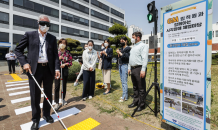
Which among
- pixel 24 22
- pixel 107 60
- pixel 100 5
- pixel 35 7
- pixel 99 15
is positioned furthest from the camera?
pixel 99 15

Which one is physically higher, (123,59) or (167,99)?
(123,59)

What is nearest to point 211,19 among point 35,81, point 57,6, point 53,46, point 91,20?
point 53,46

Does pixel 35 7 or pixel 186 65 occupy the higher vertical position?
pixel 35 7

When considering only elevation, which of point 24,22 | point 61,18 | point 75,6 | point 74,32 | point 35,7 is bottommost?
point 24,22

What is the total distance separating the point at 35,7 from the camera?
22.7 metres

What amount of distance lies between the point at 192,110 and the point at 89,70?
3.16 meters

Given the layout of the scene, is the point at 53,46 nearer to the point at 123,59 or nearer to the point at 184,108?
the point at 123,59

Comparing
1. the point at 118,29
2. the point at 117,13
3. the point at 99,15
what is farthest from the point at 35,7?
the point at 117,13

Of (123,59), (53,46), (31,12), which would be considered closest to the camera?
(53,46)

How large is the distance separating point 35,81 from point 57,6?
1138 inches

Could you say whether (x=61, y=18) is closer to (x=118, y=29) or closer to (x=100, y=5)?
(x=100, y=5)

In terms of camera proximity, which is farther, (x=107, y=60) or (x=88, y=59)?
(x=107, y=60)

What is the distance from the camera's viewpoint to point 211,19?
1752 mm

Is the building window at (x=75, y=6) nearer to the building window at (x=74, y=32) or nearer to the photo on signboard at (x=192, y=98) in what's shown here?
the building window at (x=74, y=32)
